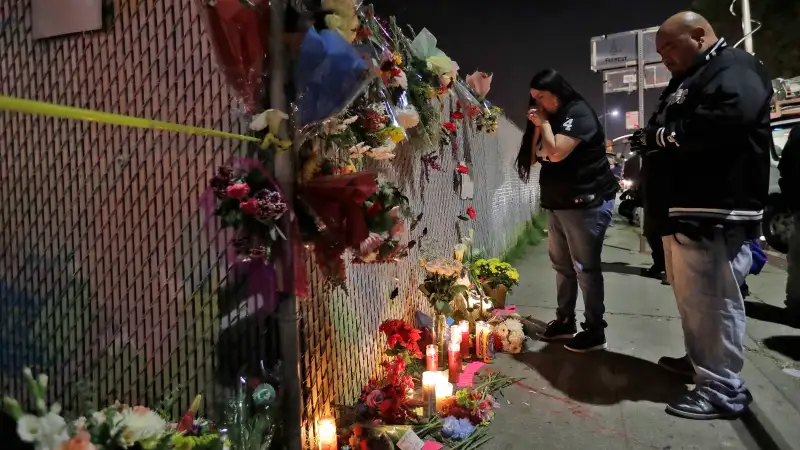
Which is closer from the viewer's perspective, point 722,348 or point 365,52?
point 365,52

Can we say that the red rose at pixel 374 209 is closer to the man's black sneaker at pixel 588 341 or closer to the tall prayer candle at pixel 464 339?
the tall prayer candle at pixel 464 339

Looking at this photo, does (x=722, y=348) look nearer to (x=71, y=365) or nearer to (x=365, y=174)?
(x=365, y=174)

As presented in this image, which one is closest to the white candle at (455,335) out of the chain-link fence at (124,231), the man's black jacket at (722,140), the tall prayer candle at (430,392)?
the tall prayer candle at (430,392)

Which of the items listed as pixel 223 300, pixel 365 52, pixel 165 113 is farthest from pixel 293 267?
pixel 165 113

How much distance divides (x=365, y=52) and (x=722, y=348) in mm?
2333

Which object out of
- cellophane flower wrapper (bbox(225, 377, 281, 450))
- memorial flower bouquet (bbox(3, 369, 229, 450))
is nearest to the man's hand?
cellophane flower wrapper (bbox(225, 377, 281, 450))

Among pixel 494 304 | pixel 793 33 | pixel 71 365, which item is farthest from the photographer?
pixel 793 33

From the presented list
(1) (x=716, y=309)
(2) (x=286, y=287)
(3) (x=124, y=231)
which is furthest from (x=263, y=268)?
(1) (x=716, y=309)

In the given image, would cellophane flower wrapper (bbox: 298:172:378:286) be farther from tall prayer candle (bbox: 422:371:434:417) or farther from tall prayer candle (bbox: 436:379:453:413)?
tall prayer candle (bbox: 436:379:453:413)

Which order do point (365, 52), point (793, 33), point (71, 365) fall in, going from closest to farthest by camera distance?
point (365, 52), point (71, 365), point (793, 33)

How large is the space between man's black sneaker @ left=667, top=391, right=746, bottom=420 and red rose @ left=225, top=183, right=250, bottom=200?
250cm

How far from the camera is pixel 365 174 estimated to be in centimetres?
160

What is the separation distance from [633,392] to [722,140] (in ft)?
4.99

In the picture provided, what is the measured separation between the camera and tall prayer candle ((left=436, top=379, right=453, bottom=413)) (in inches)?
106
